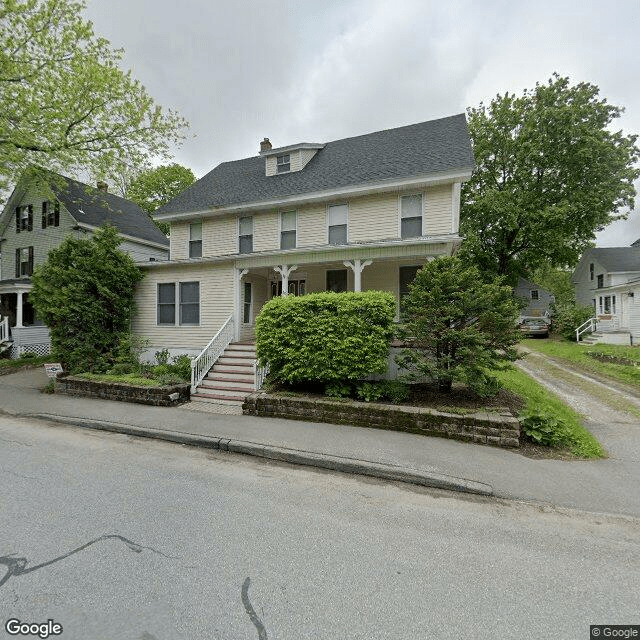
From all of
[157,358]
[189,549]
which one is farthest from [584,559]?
[157,358]

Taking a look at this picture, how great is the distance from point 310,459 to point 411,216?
28.3 feet

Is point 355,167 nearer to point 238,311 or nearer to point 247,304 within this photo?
point 247,304

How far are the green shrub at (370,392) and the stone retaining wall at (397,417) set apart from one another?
34 centimetres

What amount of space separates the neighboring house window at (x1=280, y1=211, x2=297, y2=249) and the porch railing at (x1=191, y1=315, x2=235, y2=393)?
3.53 meters

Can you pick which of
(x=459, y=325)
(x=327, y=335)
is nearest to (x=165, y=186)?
(x=327, y=335)

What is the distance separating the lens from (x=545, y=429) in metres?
5.00

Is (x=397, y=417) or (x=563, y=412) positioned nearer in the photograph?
(x=397, y=417)

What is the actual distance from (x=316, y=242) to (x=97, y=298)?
24.0 feet

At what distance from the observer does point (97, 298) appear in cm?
994

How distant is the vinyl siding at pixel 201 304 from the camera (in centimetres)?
1076

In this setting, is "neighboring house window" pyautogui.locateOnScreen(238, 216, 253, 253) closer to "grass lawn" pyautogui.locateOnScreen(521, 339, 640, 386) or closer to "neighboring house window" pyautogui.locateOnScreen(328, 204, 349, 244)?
"neighboring house window" pyautogui.locateOnScreen(328, 204, 349, 244)

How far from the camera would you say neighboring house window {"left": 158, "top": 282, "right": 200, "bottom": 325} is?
11156 millimetres

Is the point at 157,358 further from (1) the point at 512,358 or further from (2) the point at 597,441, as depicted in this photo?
(2) the point at 597,441

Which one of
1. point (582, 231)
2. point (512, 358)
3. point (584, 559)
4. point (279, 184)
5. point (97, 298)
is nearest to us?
point (584, 559)
